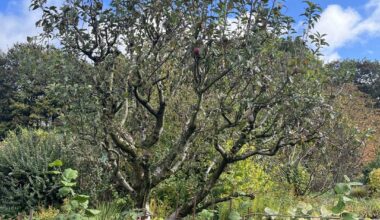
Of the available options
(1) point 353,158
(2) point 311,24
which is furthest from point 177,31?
(1) point 353,158

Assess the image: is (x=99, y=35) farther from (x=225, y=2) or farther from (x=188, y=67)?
(x=225, y=2)

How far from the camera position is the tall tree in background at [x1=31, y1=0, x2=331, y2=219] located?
3914 millimetres

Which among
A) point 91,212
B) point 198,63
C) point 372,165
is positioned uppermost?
point 198,63

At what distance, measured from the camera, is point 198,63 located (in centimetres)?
405

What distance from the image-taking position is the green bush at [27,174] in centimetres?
689

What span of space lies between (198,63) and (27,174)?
14.2 feet

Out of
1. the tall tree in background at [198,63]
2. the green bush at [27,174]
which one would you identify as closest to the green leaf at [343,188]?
the tall tree in background at [198,63]

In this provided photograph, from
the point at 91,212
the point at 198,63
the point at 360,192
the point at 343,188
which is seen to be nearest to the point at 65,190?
the point at 91,212

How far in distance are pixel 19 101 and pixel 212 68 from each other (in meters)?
25.1

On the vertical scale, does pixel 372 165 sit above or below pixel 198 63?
below

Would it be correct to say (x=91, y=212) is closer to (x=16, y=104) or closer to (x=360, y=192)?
(x=360, y=192)

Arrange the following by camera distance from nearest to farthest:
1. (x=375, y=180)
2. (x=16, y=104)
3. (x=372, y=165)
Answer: (x=375, y=180) < (x=372, y=165) < (x=16, y=104)

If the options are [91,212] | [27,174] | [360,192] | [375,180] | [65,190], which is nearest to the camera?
A: [65,190]

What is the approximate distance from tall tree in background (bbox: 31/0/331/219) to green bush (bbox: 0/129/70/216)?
8.38 ft
